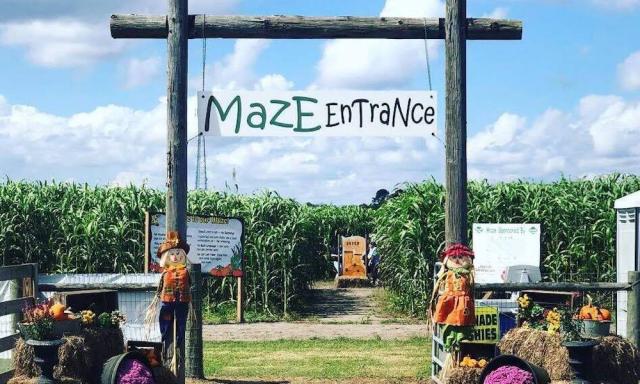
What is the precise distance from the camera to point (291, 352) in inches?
603

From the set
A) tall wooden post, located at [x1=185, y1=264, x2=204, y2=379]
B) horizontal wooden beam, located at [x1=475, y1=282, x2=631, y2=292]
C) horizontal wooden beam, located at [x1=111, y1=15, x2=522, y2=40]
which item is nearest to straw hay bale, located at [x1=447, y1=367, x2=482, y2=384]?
horizontal wooden beam, located at [x1=475, y1=282, x2=631, y2=292]

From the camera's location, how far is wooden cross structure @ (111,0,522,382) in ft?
37.8

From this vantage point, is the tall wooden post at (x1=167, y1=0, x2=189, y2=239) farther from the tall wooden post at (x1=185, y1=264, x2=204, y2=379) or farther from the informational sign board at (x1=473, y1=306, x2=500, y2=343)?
the informational sign board at (x1=473, y1=306, x2=500, y2=343)

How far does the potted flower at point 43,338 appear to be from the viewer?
982 cm

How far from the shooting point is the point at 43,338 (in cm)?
996

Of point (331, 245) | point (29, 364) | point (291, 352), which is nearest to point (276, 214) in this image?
point (291, 352)

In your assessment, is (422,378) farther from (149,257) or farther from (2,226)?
(2,226)

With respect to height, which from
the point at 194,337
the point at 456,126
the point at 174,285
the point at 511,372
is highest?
the point at 456,126

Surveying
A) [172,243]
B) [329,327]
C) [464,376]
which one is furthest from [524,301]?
[329,327]

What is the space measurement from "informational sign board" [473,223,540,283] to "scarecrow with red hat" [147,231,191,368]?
9.36 metres

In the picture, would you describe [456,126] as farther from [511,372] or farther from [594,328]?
[511,372]

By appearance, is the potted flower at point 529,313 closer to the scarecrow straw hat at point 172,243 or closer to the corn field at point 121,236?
the scarecrow straw hat at point 172,243

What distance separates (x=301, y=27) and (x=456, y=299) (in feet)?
11.9

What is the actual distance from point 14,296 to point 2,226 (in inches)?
466
